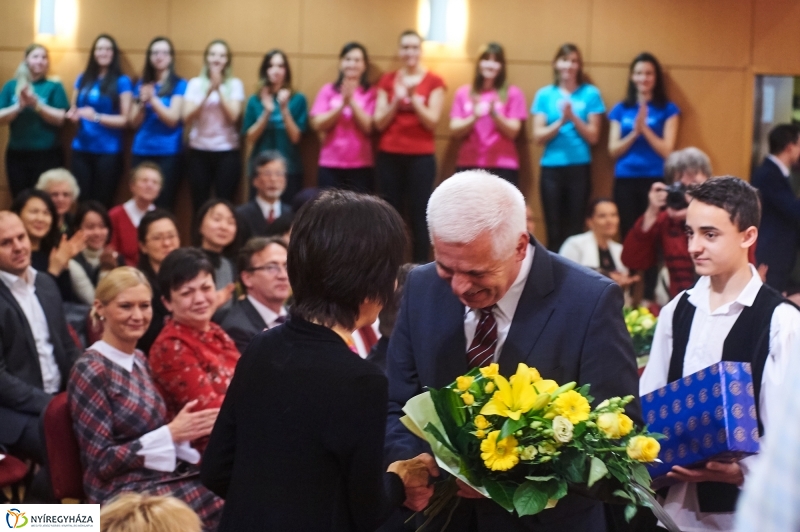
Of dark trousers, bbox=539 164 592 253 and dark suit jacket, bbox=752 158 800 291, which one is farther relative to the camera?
dark trousers, bbox=539 164 592 253

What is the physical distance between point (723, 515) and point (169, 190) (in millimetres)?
5780

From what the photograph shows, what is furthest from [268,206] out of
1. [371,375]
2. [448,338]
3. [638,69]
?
[371,375]

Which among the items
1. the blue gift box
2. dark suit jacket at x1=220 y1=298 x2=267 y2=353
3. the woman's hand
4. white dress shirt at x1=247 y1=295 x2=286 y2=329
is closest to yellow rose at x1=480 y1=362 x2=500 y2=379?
the blue gift box

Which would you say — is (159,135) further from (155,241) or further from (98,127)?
(155,241)

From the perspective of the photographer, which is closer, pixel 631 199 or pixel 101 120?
pixel 631 199

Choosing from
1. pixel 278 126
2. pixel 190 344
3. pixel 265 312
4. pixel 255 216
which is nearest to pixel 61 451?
pixel 190 344

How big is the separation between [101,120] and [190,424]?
4791mm

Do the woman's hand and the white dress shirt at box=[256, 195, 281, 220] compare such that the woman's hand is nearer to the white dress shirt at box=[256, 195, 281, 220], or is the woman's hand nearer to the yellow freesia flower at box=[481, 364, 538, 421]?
the yellow freesia flower at box=[481, 364, 538, 421]

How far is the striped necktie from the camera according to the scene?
2.15 metres

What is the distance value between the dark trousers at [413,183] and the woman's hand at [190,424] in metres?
3.87

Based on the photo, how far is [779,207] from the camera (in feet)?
19.4

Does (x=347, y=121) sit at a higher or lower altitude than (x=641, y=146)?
higher

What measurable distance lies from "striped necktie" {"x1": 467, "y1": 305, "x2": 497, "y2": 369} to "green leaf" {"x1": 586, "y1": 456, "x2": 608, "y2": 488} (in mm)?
360

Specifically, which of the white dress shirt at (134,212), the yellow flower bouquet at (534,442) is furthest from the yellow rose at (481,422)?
the white dress shirt at (134,212)
